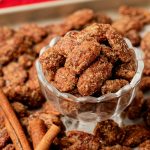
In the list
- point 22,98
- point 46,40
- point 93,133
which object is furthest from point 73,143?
point 46,40

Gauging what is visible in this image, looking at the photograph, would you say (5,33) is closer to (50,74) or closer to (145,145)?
(50,74)

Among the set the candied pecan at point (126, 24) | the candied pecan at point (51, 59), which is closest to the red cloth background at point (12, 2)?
the candied pecan at point (126, 24)

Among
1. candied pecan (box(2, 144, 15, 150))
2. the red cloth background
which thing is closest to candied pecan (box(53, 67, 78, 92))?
candied pecan (box(2, 144, 15, 150))

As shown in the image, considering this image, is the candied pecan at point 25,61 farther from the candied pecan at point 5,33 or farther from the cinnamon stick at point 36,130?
the cinnamon stick at point 36,130

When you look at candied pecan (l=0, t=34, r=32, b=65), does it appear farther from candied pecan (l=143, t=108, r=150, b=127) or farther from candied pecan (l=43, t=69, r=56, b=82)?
candied pecan (l=143, t=108, r=150, b=127)

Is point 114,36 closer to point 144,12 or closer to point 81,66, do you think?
point 81,66

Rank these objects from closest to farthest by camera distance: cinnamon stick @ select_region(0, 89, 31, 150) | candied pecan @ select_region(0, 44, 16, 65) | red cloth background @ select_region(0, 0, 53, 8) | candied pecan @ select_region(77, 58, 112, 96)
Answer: candied pecan @ select_region(77, 58, 112, 96) → cinnamon stick @ select_region(0, 89, 31, 150) → candied pecan @ select_region(0, 44, 16, 65) → red cloth background @ select_region(0, 0, 53, 8)

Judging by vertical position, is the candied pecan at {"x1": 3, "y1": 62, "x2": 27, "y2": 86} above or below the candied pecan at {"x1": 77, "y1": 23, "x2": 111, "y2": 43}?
below
